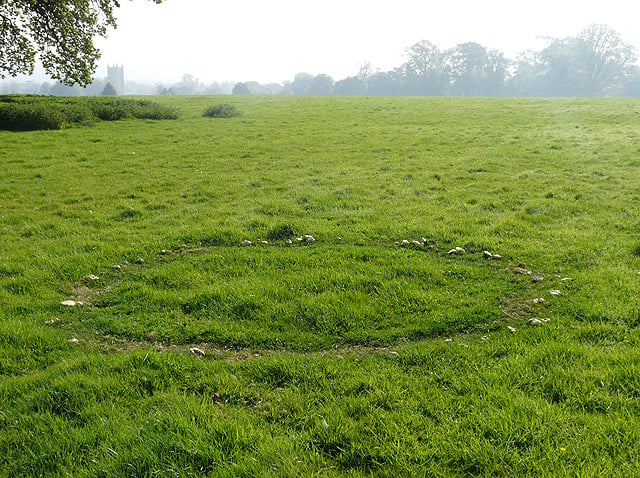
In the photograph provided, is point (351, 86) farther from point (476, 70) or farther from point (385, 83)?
point (476, 70)

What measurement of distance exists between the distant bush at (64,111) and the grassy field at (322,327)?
12.3 metres

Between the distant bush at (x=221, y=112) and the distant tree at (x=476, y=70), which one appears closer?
the distant bush at (x=221, y=112)

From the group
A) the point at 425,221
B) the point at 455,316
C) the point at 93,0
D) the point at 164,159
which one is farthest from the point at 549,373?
the point at 93,0

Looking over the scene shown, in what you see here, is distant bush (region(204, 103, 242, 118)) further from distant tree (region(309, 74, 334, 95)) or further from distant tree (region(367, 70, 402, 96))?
distant tree (region(309, 74, 334, 95))

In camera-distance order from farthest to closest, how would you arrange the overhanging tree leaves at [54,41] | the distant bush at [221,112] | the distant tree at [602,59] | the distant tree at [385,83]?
the distant tree at [385,83], the distant tree at [602,59], the distant bush at [221,112], the overhanging tree leaves at [54,41]

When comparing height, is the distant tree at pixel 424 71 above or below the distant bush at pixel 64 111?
above

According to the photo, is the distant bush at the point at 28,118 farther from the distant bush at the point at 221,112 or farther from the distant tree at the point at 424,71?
the distant tree at the point at 424,71

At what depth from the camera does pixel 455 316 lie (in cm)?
659

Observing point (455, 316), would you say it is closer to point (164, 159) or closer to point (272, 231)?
point (272, 231)

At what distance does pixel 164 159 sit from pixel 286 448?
17.7 m

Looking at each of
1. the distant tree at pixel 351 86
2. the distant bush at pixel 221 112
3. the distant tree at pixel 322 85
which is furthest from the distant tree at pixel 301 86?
the distant bush at pixel 221 112

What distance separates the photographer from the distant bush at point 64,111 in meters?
24.7

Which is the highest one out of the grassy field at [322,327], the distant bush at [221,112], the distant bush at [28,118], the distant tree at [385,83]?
the distant tree at [385,83]

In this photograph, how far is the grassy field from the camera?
164 inches
